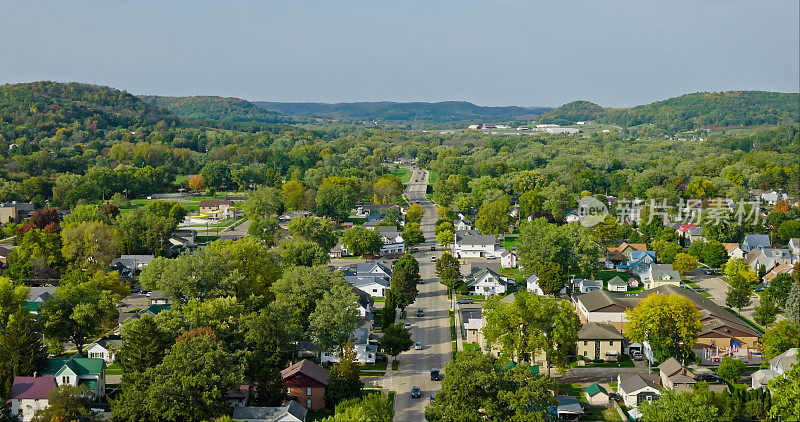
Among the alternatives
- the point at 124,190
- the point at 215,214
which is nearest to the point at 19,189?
the point at 124,190

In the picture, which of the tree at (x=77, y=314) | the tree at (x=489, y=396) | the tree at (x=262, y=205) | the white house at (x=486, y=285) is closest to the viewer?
the tree at (x=489, y=396)

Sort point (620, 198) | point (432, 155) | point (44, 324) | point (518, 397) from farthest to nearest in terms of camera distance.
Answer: point (432, 155) < point (620, 198) < point (44, 324) < point (518, 397)

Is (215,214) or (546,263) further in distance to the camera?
(215,214)

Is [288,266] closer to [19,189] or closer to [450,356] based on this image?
[450,356]

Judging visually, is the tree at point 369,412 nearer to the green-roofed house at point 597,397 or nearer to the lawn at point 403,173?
the green-roofed house at point 597,397

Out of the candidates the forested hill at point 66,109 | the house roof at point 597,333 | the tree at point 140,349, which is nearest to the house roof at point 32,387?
the tree at point 140,349
